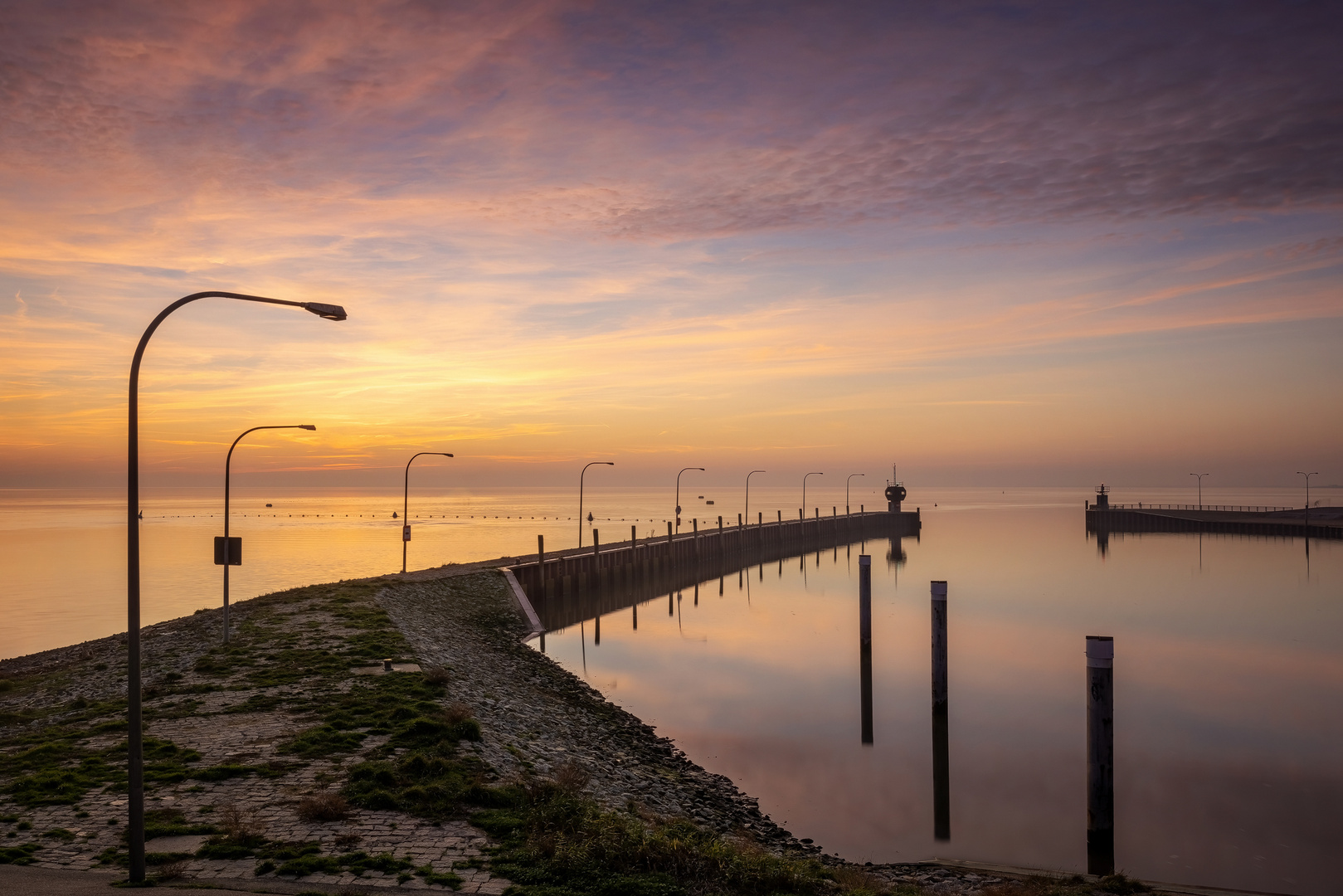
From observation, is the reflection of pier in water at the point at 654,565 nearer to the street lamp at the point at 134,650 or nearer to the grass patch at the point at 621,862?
the grass patch at the point at 621,862

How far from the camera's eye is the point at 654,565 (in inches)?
2758

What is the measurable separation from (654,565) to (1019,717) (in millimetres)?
41299

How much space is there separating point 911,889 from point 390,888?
8.43m

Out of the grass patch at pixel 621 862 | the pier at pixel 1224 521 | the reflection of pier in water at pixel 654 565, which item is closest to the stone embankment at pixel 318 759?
the grass patch at pixel 621 862

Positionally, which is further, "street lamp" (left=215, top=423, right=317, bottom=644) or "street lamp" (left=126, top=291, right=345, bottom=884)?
"street lamp" (left=215, top=423, right=317, bottom=644)

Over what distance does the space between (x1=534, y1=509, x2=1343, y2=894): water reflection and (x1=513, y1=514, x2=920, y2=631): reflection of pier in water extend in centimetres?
173

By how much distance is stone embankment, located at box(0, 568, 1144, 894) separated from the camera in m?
11.9

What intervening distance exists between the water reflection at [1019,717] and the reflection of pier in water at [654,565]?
173 cm

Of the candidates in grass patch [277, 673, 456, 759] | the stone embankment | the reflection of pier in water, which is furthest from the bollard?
the reflection of pier in water

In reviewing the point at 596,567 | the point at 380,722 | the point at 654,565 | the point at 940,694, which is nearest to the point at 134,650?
the point at 380,722

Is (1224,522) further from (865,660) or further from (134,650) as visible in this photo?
(134,650)

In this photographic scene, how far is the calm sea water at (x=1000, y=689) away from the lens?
21.0 meters

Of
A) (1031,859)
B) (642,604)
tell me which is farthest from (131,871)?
(642,604)

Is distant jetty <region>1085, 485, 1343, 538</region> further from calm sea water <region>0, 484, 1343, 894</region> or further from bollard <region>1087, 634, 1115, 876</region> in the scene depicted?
bollard <region>1087, 634, 1115, 876</region>
